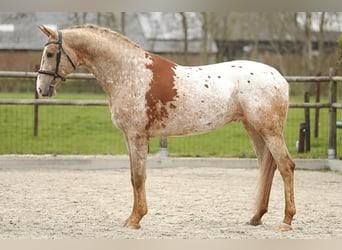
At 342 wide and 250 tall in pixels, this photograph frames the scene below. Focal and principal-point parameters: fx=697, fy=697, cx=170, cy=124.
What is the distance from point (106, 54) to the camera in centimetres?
542

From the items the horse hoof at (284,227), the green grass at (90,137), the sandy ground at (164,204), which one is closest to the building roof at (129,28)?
the green grass at (90,137)

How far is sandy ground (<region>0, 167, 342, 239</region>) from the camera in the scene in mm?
5086

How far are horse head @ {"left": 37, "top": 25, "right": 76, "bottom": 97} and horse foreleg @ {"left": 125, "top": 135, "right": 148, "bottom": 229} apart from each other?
71 centimetres

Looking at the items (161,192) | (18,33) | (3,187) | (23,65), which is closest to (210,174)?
(161,192)

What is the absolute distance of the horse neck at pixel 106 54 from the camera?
5.38 meters

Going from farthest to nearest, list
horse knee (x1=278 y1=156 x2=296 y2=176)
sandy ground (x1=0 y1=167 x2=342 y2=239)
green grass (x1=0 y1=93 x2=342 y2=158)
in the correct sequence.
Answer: green grass (x1=0 y1=93 x2=342 y2=158)
horse knee (x1=278 y1=156 x2=296 y2=176)
sandy ground (x1=0 y1=167 x2=342 y2=239)

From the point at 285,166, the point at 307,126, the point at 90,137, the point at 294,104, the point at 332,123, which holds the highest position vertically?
the point at 285,166

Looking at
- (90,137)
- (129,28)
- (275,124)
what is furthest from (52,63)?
(129,28)

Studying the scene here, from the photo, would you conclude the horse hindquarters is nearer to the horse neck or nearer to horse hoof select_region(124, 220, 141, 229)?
the horse neck

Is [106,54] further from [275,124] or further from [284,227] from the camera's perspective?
[284,227]

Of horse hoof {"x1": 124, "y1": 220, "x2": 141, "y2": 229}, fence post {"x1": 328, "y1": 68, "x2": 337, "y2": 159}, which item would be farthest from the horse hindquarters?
fence post {"x1": 328, "y1": 68, "x2": 337, "y2": 159}

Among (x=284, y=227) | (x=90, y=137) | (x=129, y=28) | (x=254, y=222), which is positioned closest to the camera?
(x=284, y=227)

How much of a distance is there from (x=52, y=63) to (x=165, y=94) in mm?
908

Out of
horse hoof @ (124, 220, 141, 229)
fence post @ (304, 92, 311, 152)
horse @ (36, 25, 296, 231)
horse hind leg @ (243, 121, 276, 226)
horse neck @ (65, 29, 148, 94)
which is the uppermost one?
horse neck @ (65, 29, 148, 94)
